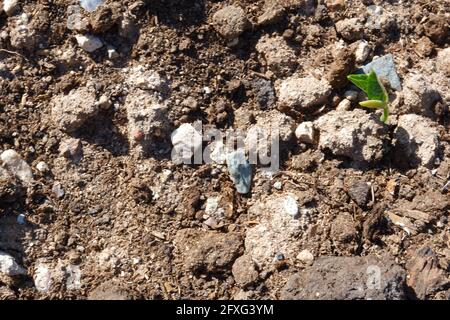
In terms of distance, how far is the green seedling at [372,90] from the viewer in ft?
6.51

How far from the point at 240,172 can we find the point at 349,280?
49 centimetres

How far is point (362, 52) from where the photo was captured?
6.98 ft

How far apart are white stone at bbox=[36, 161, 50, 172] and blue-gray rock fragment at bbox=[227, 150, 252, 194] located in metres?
0.59

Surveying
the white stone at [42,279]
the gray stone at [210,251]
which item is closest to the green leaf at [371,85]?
the gray stone at [210,251]

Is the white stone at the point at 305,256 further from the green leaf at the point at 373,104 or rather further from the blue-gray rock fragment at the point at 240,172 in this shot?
the green leaf at the point at 373,104

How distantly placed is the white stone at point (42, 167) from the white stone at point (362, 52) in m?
1.11

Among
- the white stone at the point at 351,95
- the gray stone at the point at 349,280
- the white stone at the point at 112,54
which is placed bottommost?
the gray stone at the point at 349,280

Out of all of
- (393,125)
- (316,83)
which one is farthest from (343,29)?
(393,125)

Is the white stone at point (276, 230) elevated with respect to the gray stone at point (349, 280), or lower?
elevated

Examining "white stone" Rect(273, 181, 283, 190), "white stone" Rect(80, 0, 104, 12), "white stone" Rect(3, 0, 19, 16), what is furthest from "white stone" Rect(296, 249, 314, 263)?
"white stone" Rect(3, 0, 19, 16)

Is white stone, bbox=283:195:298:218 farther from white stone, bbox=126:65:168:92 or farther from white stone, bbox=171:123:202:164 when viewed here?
white stone, bbox=126:65:168:92

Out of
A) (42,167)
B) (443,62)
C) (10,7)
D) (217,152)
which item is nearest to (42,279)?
(42,167)

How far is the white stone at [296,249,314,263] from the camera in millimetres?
1886

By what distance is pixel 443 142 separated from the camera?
6.77 feet
